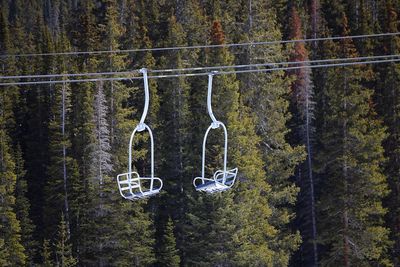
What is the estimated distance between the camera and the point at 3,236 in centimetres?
3628

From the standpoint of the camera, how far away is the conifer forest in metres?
33.3

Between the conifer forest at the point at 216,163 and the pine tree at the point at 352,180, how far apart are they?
0.07 metres

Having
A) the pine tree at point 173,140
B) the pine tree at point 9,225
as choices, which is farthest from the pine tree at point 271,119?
the pine tree at point 9,225

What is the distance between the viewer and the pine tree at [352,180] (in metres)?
35.8

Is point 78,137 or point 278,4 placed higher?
point 278,4

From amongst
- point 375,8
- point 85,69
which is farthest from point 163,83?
point 375,8

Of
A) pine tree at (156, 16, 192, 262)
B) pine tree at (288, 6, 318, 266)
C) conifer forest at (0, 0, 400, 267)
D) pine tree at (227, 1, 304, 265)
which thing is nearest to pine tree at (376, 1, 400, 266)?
conifer forest at (0, 0, 400, 267)

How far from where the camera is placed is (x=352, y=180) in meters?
36.6

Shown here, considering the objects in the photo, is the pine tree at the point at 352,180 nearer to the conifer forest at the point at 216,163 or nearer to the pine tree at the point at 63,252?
the conifer forest at the point at 216,163

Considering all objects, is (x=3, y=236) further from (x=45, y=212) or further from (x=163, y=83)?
(x=163, y=83)

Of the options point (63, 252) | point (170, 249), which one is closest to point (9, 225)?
point (63, 252)

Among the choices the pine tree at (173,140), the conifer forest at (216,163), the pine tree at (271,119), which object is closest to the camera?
the conifer forest at (216,163)

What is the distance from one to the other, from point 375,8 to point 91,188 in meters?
53.9

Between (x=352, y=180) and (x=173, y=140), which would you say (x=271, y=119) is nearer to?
(x=352, y=180)
